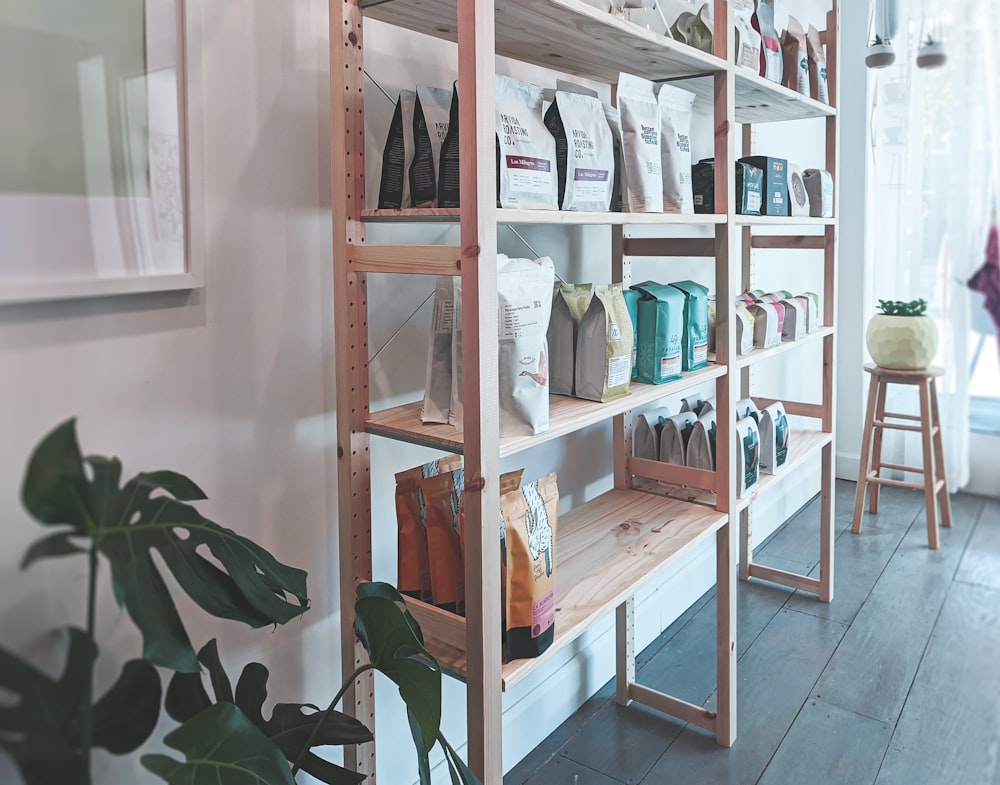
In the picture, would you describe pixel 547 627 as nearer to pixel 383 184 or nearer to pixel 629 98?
pixel 383 184

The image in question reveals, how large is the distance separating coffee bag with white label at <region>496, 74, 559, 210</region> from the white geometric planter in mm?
524

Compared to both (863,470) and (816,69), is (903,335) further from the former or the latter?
(863,470)

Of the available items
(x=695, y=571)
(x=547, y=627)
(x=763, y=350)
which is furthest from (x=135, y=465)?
(x=695, y=571)

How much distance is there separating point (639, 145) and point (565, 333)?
14.7 inches

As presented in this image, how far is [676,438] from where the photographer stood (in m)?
2.04

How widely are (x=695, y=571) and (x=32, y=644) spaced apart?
89.4 inches

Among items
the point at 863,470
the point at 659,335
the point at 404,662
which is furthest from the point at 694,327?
the point at 863,470

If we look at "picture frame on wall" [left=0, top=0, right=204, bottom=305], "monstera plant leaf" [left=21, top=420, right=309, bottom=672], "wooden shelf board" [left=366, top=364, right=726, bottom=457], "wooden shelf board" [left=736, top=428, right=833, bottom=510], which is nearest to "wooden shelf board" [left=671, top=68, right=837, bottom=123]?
"wooden shelf board" [left=366, top=364, right=726, bottom=457]

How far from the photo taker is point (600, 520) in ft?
6.15

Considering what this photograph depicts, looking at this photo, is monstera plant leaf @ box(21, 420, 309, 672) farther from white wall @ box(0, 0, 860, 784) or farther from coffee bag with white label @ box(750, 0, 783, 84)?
coffee bag with white label @ box(750, 0, 783, 84)

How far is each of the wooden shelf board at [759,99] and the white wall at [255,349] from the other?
67 cm

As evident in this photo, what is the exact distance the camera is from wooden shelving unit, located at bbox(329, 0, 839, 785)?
3.67 feet

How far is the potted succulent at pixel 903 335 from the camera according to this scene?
0.43m

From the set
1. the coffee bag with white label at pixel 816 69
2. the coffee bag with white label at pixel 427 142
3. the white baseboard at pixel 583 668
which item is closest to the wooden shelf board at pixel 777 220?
the coffee bag with white label at pixel 816 69
